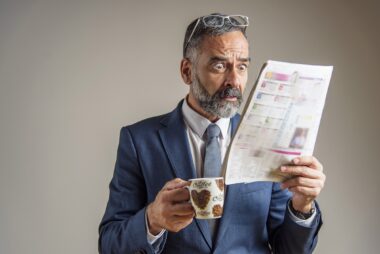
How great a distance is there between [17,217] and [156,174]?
83 cm

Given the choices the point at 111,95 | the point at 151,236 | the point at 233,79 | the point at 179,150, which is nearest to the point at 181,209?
the point at 151,236

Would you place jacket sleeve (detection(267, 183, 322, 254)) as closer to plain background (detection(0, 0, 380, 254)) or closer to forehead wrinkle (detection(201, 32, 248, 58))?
forehead wrinkle (detection(201, 32, 248, 58))

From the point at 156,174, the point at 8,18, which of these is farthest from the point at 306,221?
the point at 8,18

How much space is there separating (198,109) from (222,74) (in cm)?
15

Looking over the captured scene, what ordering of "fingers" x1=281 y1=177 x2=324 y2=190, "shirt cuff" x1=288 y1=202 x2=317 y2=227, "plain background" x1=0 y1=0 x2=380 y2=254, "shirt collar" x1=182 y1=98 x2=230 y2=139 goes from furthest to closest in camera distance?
1. "plain background" x1=0 y1=0 x2=380 y2=254
2. "shirt collar" x1=182 y1=98 x2=230 y2=139
3. "shirt cuff" x1=288 y1=202 x2=317 y2=227
4. "fingers" x1=281 y1=177 x2=324 y2=190

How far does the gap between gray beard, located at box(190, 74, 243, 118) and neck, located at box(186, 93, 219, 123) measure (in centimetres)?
5

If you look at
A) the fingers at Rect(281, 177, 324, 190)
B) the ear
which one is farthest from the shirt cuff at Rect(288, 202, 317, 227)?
the ear

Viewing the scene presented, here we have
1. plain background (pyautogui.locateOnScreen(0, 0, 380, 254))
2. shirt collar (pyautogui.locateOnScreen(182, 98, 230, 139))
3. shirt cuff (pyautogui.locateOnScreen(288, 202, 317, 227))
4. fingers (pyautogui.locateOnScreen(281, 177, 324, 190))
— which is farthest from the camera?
plain background (pyautogui.locateOnScreen(0, 0, 380, 254))

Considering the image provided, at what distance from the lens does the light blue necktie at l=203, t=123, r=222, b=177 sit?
1.26 metres

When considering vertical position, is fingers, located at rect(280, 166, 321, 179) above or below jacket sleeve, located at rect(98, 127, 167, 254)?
above

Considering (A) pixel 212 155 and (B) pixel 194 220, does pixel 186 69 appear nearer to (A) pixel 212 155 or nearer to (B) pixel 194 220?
(A) pixel 212 155

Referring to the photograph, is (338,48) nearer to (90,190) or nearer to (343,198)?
(343,198)

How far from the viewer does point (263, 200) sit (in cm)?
131

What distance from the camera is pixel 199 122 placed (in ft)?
4.43
